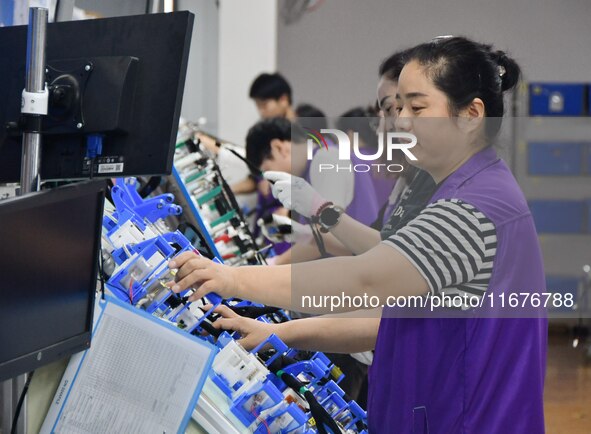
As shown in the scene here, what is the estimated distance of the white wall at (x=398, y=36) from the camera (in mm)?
3830

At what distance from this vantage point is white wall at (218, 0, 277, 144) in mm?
8469

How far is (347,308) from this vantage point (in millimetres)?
2338

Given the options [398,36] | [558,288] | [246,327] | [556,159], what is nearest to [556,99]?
[556,159]

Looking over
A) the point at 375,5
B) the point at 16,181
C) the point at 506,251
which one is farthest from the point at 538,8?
the point at 16,181

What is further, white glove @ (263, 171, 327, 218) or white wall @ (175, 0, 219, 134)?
white wall @ (175, 0, 219, 134)

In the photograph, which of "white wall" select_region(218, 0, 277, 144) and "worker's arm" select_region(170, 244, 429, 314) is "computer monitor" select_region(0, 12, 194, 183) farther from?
"white wall" select_region(218, 0, 277, 144)

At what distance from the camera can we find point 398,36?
3.96 metres

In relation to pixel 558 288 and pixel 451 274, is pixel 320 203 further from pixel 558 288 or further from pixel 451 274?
pixel 451 274

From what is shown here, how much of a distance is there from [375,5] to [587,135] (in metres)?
2.51

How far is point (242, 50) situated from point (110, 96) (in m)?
6.62

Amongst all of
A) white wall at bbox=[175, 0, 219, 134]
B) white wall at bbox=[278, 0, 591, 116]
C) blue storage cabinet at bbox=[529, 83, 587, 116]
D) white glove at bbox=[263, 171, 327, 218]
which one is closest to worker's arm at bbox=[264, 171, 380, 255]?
white glove at bbox=[263, 171, 327, 218]

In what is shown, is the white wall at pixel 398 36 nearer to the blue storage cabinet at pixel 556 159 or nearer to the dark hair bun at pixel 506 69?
the dark hair bun at pixel 506 69

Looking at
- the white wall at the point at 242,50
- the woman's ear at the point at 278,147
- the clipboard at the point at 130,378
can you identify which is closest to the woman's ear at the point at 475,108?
the clipboard at the point at 130,378

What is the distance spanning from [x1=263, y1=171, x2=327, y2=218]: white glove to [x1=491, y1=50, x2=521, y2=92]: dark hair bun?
96 centimetres
